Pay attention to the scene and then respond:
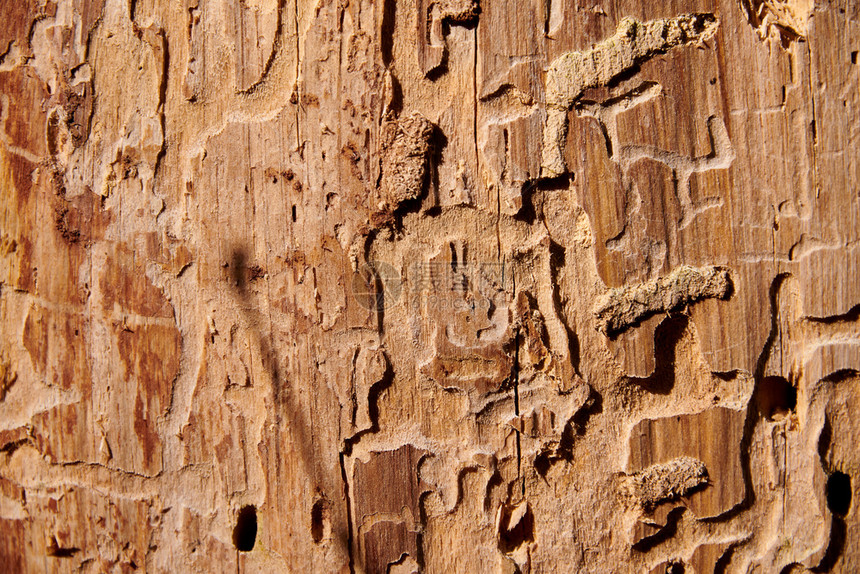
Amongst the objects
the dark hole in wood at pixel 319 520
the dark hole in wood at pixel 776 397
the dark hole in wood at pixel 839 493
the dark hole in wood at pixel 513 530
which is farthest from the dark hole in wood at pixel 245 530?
the dark hole in wood at pixel 839 493

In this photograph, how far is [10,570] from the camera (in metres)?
1.27

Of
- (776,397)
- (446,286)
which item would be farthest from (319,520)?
(776,397)

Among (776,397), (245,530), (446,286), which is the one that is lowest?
(245,530)

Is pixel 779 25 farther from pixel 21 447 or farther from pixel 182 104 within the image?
pixel 21 447

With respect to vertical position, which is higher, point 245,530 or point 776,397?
point 776,397

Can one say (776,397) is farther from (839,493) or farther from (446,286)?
(446,286)

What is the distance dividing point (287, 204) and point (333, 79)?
0.30 m

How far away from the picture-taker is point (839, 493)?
1030 mm

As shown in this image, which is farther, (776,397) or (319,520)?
(319,520)

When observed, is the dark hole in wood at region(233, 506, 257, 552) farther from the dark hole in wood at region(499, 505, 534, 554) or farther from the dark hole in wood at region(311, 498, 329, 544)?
the dark hole in wood at region(499, 505, 534, 554)

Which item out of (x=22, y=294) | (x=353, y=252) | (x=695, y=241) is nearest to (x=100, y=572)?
(x=22, y=294)

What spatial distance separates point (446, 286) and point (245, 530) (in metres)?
0.75

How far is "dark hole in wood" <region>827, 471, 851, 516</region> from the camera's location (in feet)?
3.34

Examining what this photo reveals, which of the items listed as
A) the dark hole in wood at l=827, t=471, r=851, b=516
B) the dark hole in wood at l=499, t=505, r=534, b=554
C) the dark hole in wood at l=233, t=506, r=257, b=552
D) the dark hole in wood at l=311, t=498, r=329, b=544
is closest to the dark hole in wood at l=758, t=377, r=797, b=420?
the dark hole in wood at l=827, t=471, r=851, b=516
